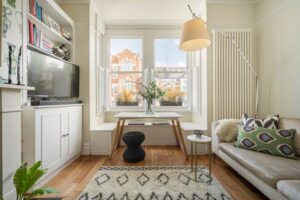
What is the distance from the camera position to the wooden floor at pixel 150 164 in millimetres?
1919

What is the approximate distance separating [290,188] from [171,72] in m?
3.26

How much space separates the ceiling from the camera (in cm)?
333

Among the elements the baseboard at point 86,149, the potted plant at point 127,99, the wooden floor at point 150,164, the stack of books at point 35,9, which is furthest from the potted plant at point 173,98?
the stack of books at point 35,9

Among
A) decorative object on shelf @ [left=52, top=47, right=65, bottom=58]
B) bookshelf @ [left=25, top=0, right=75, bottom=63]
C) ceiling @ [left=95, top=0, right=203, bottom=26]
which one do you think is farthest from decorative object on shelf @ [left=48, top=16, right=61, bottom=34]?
ceiling @ [left=95, top=0, right=203, bottom=26]

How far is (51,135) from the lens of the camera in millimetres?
2182

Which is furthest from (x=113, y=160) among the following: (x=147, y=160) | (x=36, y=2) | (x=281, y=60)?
(x=281, y=60)

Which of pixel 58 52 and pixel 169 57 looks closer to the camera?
pixel 58 52

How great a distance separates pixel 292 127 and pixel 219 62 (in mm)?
1532

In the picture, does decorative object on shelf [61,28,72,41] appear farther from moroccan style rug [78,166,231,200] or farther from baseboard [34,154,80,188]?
moroccan style rug [78,166,231,200]

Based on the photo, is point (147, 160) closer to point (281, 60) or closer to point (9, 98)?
point (9, 98)

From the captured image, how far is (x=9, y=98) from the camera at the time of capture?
1.60m

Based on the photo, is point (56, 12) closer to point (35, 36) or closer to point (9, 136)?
point (35, 36)

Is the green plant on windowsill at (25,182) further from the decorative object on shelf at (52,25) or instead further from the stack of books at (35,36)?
the decorative object on shelf at (52,25)

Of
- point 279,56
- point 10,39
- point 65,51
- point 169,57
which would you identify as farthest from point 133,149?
point 279,56
